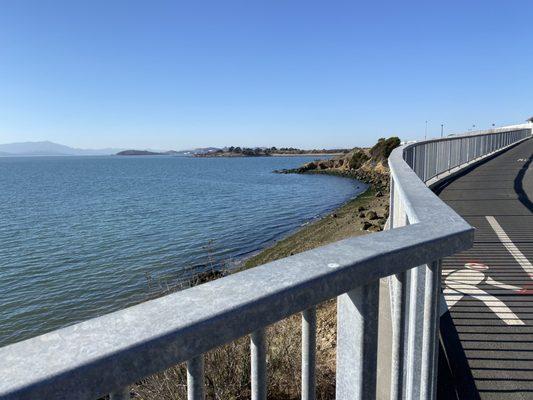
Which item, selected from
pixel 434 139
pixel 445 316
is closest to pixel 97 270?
pixel 434 139

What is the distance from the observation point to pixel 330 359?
548 cm

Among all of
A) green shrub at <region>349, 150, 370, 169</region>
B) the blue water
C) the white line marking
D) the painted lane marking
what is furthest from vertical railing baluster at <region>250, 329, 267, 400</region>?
green shrub at <region>349, 150, 370, 169</region>

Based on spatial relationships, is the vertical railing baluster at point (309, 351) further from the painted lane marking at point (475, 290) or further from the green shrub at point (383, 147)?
the green shrub at point (383, 147)

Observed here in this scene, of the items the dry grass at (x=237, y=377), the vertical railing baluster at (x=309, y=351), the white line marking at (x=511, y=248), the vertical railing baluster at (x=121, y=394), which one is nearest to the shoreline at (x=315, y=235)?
the white line marking at (x=511, y=248)

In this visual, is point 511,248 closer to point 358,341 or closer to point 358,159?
point 358,341

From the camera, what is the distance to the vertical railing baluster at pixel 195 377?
104cm

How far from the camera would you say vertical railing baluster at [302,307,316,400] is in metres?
1.28

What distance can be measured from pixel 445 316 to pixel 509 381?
89 cm

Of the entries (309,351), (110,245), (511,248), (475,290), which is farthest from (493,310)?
(110,245)

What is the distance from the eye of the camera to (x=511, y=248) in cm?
550

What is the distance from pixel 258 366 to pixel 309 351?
0.20 metres

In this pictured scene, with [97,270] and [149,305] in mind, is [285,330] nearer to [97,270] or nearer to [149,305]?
[149,305]

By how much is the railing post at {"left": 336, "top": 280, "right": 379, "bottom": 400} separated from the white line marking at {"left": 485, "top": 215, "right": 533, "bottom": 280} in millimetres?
3838

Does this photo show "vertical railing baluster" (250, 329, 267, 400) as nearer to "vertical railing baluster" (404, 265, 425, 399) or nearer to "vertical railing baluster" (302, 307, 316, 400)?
"vertical railing baluster" (302, 307, 316, 400)
